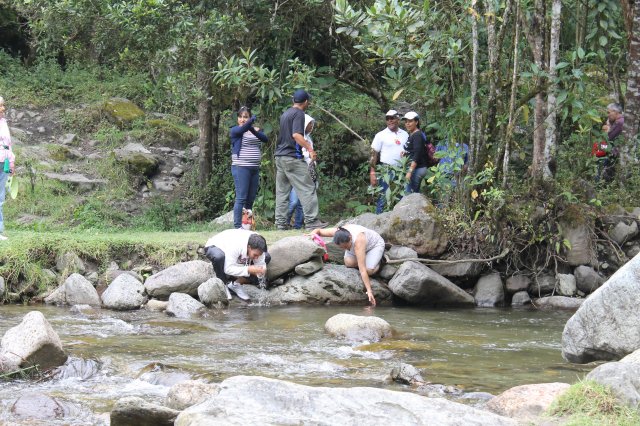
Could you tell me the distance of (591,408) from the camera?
5.11 m

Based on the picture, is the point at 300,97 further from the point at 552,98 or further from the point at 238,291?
the point at 552,98

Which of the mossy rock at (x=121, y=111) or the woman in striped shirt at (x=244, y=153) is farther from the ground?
the mossy rock at (x=121, y=111)

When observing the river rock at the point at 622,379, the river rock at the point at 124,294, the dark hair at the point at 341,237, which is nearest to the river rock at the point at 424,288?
the dark hair at the point at 341,237

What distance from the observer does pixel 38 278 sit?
10656 mm

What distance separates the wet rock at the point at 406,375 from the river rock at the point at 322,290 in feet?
12.8

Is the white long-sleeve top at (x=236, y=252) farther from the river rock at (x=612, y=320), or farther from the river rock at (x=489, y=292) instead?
the river rock at (x=612, y=320)

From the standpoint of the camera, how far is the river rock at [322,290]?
10828 mm

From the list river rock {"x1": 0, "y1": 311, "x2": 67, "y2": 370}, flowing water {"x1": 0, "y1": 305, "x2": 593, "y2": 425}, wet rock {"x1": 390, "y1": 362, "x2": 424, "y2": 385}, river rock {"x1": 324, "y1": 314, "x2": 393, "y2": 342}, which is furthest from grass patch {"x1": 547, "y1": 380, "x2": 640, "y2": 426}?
river rock {"x1": 0, "y1": 311, "x2": 67, "y2": 370}

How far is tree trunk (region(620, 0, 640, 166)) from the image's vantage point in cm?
1282

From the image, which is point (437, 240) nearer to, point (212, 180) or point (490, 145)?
point (490, 145)

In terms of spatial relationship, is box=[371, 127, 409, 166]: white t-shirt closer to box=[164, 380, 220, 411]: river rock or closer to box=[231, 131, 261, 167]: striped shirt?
box=[231, 131, 261, 167]: striped shirt

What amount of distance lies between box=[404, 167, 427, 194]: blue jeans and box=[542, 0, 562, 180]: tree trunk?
175cm

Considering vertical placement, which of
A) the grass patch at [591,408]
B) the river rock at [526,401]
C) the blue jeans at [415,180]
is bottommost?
the river rock at [526,401]

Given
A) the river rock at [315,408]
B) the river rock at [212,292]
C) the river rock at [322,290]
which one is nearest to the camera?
the river rock at [315,408]
